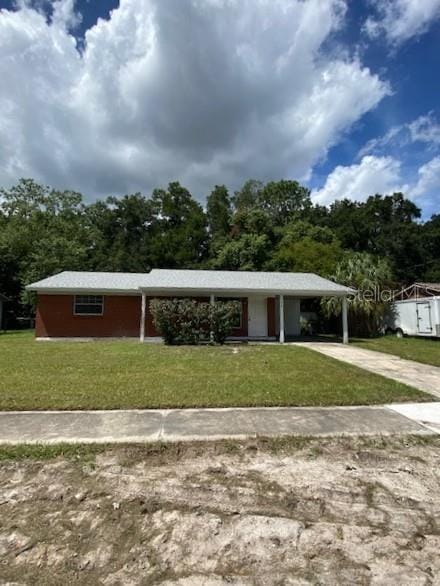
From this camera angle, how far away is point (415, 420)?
494 centimetres

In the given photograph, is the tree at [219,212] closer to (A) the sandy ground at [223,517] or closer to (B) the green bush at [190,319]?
(B) the green bush at [190,319]

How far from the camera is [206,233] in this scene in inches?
1576

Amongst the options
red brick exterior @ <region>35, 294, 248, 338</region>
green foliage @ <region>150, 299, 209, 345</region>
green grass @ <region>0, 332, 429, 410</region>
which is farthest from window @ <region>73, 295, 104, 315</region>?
green grass @ <region>0, 332, 429, 410</region>

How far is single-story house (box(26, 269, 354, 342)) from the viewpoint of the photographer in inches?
605

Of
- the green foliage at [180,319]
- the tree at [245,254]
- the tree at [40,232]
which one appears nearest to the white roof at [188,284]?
the green foliage at [180,319]

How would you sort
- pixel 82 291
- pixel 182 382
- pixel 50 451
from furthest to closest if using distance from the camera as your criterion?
pixel 82 291 → pixel 182 382 → pixel 50 451

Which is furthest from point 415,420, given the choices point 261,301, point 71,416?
point 261,301

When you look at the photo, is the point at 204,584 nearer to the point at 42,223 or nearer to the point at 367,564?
the point at 367,564

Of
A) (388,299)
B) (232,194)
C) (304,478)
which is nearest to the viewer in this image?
(304,478)

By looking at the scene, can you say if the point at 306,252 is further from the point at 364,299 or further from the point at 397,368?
the point at 397,368

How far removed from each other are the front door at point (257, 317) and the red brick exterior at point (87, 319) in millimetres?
5410

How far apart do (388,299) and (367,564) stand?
19.4 metres

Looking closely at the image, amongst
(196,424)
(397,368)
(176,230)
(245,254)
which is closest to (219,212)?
(176,230)

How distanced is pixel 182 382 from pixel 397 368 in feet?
19.0
